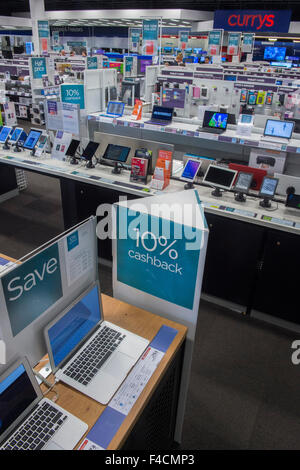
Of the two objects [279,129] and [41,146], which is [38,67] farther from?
[279,129]

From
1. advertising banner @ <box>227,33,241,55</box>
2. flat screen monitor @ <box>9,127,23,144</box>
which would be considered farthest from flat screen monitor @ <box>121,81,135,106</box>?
advertising banner @ <box>227,33,241,55</box>

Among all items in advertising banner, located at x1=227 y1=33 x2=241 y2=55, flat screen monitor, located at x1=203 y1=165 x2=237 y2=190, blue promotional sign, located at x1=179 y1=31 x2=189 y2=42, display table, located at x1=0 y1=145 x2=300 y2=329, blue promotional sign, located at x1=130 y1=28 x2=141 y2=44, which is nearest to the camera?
display table, located at x1=0 y1=145 x2=300 y2=329

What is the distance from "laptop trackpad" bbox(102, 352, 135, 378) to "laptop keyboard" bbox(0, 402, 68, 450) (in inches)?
11.2

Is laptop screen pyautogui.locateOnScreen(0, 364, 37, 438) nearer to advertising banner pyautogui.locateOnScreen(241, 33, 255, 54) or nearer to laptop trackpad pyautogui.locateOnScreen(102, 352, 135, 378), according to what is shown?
laptop trackpad pyautogui.locateOnScreen(102, 352, 135, 378)

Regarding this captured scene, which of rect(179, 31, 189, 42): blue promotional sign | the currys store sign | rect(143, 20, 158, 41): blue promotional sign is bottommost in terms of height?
rect(143, 20, 158, 41): blue promotional sign

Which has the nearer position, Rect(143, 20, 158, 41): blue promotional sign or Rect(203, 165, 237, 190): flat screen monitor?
Rect(203, 165, 237, 190): flat screen monitor

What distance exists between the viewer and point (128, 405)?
147 cm

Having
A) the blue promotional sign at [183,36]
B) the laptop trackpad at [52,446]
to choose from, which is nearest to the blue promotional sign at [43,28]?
the blue promotional sign at [183,36]

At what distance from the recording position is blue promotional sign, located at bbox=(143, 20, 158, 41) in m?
8.99

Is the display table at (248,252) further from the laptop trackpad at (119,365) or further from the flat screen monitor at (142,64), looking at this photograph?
the flat screen monitor at (142,64)

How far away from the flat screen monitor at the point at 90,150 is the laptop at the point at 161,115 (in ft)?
2.33

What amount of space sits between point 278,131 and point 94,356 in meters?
3.02

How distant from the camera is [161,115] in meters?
4.12

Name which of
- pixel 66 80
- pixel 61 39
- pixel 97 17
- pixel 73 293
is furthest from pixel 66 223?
pixel 61 39
